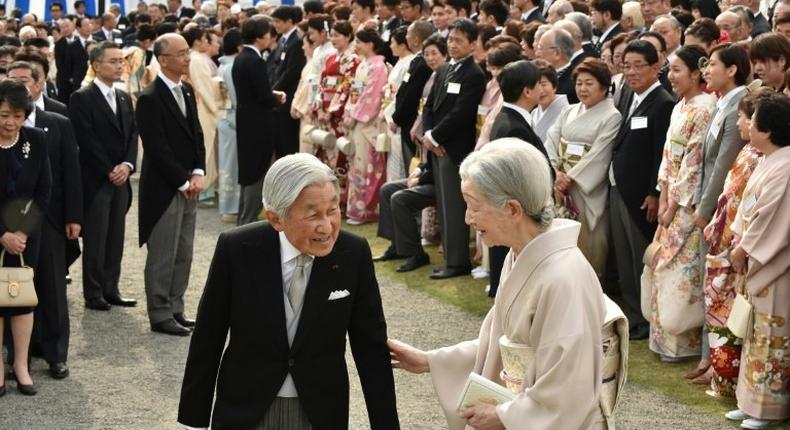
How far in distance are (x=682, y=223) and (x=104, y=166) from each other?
4.06 metres

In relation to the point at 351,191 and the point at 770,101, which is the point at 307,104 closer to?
the point at 351,191

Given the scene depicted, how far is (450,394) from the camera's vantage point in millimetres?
3922

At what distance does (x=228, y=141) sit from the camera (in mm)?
12805

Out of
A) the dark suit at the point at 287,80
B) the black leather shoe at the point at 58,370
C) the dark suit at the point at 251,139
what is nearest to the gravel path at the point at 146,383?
the black leather shoe at the point at 58,370

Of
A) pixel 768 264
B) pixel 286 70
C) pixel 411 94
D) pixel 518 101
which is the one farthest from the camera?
pixel 286 70

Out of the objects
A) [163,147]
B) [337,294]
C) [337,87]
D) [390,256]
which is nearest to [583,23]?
[390,256]

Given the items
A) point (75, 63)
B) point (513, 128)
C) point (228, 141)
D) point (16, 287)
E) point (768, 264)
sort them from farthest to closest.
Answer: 1. point (75, 63)
2. point (228, 141)
3. point (513, 128)
4. point (16, 287)
5. point (768, 264)

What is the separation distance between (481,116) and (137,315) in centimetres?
304

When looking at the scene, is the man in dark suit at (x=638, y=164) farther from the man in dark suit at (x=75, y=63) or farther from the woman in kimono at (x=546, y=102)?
the man in dark suit at (x=75, y=63)

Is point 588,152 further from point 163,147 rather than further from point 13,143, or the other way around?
point 13,143

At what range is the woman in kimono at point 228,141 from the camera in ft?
41.1

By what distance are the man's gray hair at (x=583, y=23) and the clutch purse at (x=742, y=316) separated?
3.75 m

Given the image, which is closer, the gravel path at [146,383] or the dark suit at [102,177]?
the gravel path at [146,383]

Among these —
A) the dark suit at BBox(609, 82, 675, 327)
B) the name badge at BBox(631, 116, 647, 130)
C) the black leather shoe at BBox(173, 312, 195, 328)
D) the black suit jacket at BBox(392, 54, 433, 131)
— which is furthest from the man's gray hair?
the black leather shoe at BBox(173, 312, 195, 328)
